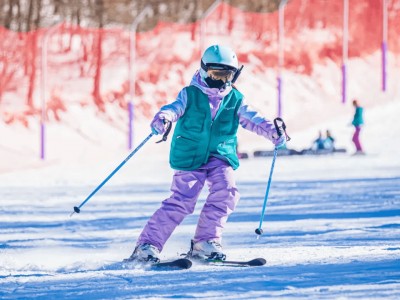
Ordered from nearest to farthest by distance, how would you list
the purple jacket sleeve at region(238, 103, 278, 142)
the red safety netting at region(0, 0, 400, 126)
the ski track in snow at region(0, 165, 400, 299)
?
the ski track in snow at region(0, 165, 400, 299)
the purple jacket sleeve at region(238, 103, 278, 142)
the red safety netting at region(0, 0, 400, 126)

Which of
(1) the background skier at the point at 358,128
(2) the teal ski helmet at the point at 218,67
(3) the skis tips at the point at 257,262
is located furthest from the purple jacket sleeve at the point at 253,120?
(1) the background skier at the point at 358,128

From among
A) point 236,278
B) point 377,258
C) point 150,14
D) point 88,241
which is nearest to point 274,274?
point 236,278

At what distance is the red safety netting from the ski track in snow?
10342mm

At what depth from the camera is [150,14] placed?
23250 mm

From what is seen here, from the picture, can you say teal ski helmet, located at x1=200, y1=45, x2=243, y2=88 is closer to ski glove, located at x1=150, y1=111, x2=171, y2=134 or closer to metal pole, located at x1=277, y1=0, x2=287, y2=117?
ski glove, located at x1=150, y1=111, x2=171, y2=134

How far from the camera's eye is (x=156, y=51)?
76.1 feet

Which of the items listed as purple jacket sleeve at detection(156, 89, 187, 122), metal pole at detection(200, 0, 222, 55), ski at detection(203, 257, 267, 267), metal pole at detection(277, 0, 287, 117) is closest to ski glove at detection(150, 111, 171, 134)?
purple jacket sleeve at detection(156, 89, 187, 122)

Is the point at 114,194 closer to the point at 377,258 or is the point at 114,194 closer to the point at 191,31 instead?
the point at 377,258

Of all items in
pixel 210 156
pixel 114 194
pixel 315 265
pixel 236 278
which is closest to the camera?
pixel 236 278

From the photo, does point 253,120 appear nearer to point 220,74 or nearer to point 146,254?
point 220,74

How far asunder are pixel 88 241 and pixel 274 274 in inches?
84.0

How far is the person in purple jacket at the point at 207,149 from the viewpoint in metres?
5.23

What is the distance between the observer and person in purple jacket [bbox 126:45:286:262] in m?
5.23

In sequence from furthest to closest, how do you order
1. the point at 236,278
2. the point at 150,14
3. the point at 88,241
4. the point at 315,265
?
the point at 150,14, the point at 88,241, the point at 315,265, the point at 236,278
